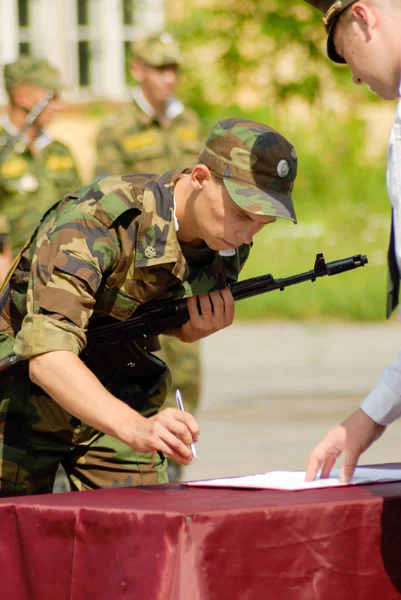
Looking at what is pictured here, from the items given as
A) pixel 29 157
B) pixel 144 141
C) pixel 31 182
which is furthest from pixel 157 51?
pixel 31 182

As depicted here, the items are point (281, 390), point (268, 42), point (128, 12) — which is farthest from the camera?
point (128, 12)

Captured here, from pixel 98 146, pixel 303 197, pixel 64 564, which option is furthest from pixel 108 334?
pixel 303 197

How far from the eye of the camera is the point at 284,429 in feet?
26.2

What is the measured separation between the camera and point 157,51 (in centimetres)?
768

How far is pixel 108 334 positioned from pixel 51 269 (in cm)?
45

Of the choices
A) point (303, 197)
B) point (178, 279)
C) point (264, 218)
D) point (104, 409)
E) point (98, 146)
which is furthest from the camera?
point (303, 197)

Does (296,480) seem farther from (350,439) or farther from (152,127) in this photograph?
(152,127)

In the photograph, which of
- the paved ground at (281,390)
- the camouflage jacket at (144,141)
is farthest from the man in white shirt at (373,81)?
the camouflage jacket at (144,141)

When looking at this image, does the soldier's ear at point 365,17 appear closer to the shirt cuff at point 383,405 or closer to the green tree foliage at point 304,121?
the shirt cuff at point 383,405

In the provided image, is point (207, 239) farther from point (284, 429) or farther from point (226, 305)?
point (284, 429)

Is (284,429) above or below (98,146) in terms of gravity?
below

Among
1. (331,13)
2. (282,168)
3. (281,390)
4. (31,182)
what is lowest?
(281,390)

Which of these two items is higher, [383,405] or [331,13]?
[331,13]

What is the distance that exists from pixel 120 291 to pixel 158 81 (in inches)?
163
